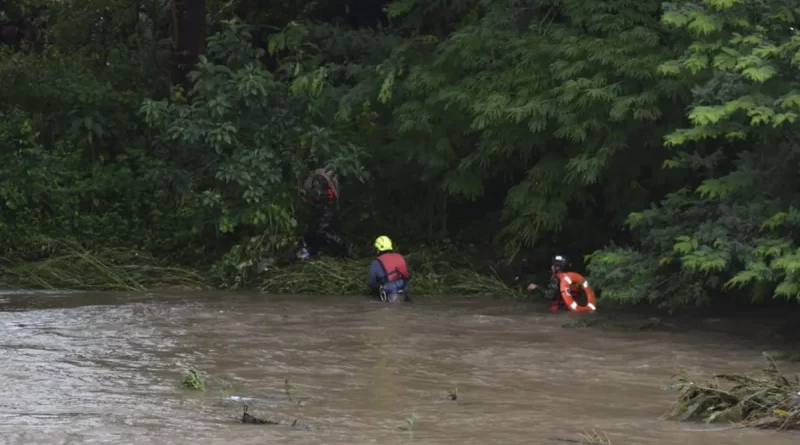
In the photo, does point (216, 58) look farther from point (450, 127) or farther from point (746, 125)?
point (746, 125)

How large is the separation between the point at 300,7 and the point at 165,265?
18.5 ft

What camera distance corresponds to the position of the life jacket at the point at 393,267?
1656cm

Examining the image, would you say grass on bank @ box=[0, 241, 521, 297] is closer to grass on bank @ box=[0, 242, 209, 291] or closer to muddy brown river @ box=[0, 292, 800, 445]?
grass on bank @ box=[0, 242, 209, 291]

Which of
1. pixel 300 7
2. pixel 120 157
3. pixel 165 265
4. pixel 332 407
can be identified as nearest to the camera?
pixel 332 407

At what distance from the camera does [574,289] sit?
1565 centimetres

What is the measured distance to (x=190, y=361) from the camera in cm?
1186

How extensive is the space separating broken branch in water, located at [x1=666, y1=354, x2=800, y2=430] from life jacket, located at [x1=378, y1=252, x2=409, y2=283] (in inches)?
294

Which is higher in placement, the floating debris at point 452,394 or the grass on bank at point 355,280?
the grass on bank at point 355,280

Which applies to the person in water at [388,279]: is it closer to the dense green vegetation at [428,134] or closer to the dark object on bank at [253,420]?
the dense green vegetation at [428,134]

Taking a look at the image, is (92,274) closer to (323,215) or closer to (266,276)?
(266,276)

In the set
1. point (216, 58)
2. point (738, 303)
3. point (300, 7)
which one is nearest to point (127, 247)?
point (216, 58)

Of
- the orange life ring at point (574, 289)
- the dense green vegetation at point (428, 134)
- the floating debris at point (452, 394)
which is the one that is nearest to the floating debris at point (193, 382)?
the floating debris at point (452, 394)

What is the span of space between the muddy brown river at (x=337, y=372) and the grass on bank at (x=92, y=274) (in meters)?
1.16

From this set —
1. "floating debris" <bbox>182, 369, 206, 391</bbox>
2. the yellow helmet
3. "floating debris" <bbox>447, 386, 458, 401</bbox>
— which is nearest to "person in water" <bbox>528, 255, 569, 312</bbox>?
the yellow helmet
